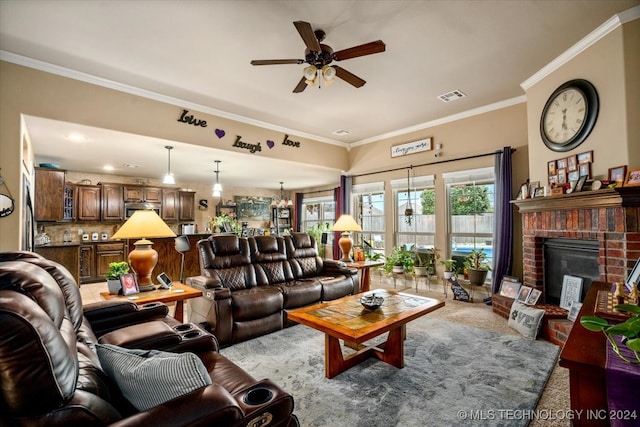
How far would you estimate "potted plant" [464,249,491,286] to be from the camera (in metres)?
4.48

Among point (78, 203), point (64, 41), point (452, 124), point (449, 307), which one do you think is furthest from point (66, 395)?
point (78, 203)

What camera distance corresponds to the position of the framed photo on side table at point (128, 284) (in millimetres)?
2699

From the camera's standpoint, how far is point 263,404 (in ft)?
3.42

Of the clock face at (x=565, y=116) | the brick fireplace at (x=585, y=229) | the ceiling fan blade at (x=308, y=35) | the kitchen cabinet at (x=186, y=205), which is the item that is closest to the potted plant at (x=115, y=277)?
the ceiling fan blade at (x=308, y=35)

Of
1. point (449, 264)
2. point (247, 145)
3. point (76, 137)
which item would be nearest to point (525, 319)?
point (449, 264)

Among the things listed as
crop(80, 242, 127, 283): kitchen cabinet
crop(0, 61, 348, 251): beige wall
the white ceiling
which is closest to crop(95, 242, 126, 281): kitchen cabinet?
crop(80, 242, 127, 283): kitchen cabinet

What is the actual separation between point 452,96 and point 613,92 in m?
1.67

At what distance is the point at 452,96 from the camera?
4039 mm

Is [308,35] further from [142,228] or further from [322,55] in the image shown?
[142,228]

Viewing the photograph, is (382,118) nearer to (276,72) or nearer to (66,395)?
(276,72)

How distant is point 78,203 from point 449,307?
25.5 ft

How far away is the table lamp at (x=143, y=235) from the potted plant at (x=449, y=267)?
3.97 meters

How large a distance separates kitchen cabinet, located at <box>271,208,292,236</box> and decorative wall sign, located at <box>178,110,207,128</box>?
6084 mm

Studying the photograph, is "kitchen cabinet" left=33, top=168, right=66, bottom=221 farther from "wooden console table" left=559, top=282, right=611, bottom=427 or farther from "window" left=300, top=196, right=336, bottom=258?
"wooden console table" left=559, top=282, right=611, bottom=427
